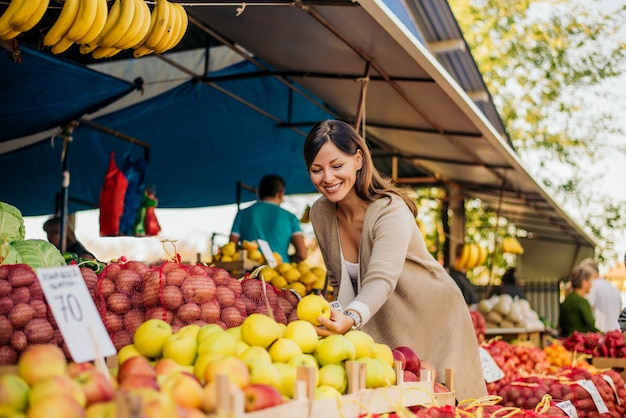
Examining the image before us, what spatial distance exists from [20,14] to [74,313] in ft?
6.11

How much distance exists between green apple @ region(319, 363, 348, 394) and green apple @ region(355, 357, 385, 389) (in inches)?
3.9

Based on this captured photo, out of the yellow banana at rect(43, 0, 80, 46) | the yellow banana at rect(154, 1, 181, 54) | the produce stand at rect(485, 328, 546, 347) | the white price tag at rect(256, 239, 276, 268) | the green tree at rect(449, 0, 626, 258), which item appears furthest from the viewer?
the green tree at rect(449, 0, 626, 258)

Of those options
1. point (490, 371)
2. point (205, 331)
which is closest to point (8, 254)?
point (205, 331)

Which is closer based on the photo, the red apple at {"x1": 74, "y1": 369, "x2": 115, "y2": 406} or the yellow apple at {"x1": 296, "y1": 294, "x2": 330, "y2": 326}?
the red apple at {"x1": 74, "y1": 369, "x2": 115, "y2": 406}

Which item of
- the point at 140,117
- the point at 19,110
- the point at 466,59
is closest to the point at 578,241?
the point at 466,59

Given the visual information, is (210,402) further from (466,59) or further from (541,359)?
(466,59)

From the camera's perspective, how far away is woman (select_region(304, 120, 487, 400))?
2986 millimetres

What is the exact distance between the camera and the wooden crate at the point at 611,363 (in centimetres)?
573

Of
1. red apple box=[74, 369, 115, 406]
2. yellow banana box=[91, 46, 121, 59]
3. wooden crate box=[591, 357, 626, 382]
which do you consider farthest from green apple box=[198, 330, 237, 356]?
wooden crate box=[591, 357, 626, 382]

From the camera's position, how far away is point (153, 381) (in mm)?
1702

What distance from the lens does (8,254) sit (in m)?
2.86

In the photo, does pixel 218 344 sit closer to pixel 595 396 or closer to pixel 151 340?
pixel 151 340

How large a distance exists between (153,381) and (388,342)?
1720mm

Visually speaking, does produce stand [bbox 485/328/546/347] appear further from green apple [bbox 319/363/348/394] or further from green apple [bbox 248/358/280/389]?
green apple [bbox 248/358/280/389]
